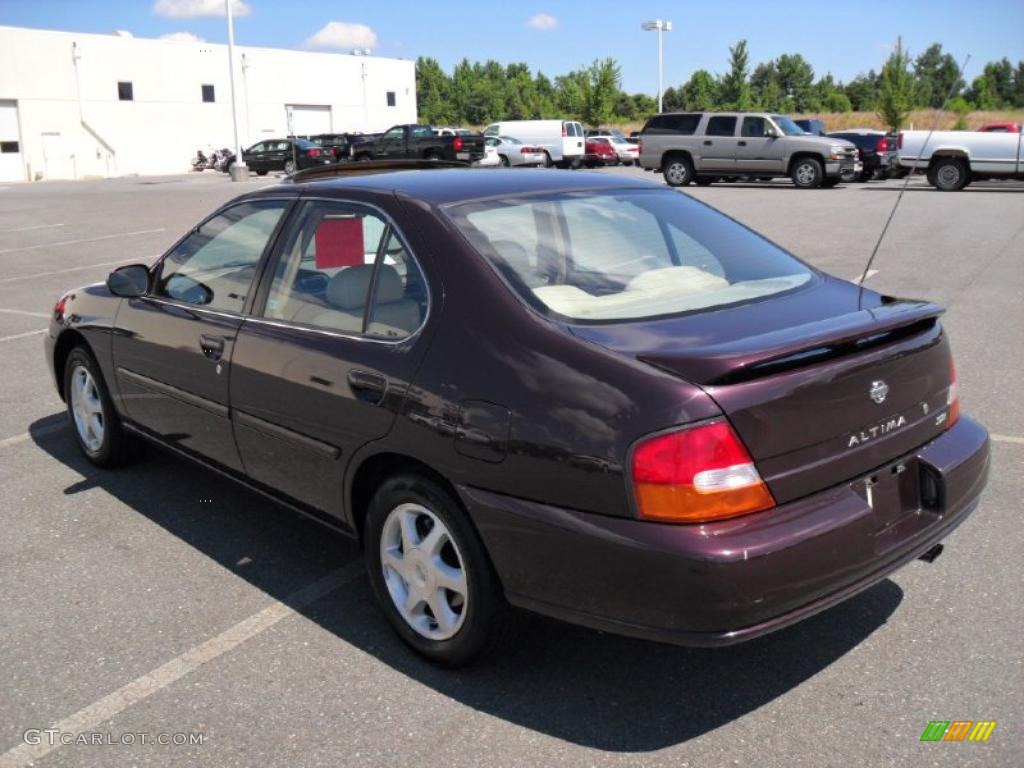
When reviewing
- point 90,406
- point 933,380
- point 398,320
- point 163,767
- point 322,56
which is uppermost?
point 322,56

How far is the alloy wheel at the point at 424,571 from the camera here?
10.3ft

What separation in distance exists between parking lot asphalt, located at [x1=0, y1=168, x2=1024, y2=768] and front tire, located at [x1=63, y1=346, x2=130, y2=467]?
154mm

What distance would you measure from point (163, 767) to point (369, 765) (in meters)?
0.59

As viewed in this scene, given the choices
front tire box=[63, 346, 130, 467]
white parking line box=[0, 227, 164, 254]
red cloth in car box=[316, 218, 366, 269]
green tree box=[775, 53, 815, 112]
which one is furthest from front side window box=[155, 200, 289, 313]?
green tree box=[775, 53, 815, 112]

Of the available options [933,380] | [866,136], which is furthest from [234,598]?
[866,136]

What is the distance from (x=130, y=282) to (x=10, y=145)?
2059 inches

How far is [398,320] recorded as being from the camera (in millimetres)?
3316

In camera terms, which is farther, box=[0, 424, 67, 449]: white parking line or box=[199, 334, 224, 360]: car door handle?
box=[0, 424, 67, 449]: white parking line

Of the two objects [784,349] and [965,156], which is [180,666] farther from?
[965,156]

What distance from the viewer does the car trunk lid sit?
2.66 metres

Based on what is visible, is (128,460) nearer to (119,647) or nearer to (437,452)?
(119,647)

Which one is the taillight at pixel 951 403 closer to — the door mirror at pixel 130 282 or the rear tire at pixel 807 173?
the door mirror at pixel 130 282

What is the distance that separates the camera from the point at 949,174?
2469cm

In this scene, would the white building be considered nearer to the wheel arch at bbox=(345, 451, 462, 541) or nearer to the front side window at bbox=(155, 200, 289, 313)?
the front side window at bbox=(155, 200, 289, 313)
